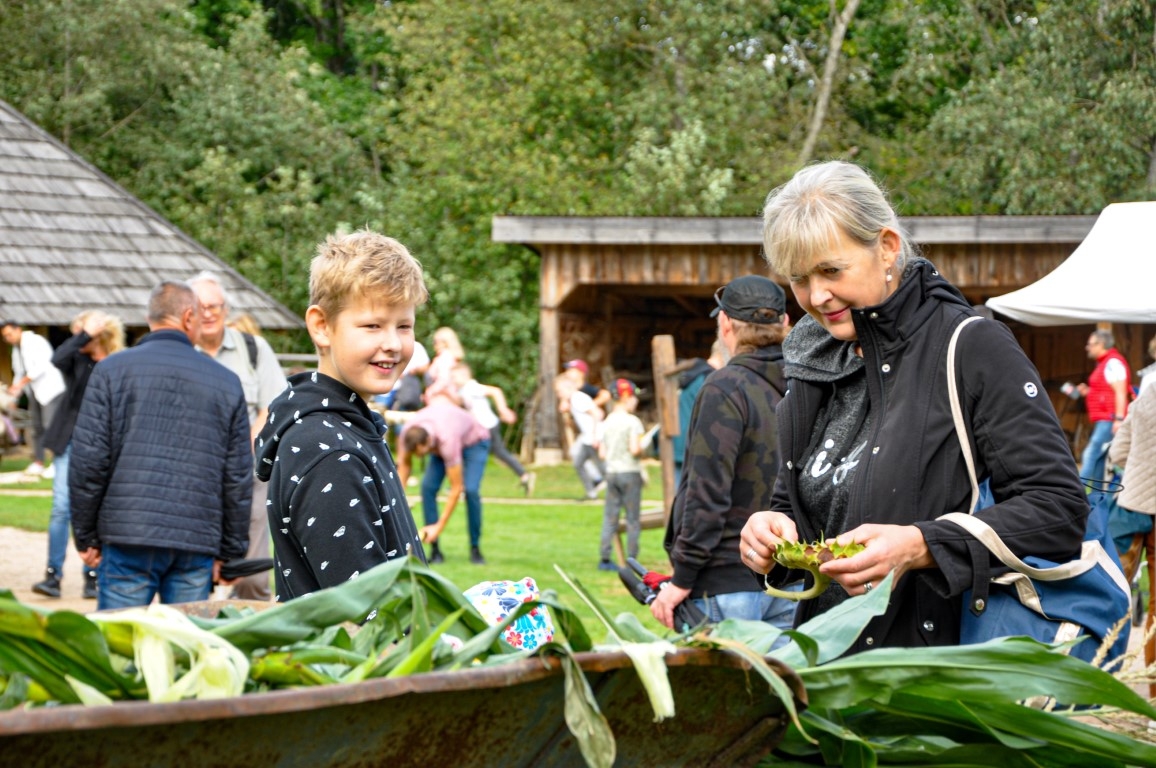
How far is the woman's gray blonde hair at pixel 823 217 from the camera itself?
2627mm

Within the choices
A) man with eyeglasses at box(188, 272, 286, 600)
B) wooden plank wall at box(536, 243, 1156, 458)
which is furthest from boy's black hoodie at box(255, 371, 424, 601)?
wooden plank wall at box(536, 243, 1156, 458)

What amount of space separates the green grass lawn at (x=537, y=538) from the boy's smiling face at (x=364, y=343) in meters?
3.90

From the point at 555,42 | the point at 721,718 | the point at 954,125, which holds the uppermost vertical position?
the point at 555,42

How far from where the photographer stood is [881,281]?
8.75ft

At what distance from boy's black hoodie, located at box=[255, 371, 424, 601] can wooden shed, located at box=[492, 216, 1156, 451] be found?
1465 centimetres

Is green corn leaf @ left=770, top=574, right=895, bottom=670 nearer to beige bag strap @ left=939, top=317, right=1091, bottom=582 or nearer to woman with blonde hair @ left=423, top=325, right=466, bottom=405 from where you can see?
beige bag strap @ left=939, top=317, right=1091, bottom=582

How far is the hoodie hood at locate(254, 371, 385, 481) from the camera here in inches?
107

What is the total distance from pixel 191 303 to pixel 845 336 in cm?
371

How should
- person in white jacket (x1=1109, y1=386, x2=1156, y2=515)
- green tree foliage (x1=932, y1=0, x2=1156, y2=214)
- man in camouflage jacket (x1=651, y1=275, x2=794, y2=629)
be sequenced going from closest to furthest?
man in camouflage jacket (x1=651, y1=275, x2=794, y2=629) < person in white jacket (x1=1109, y1=386, x2=1156, y2=515) < green tree foliage (x1=932, y1=0, x2=1156, y2=214)

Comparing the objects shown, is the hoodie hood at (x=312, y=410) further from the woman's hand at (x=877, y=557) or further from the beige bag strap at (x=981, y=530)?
the beige bag strap at (x=981, y=530)

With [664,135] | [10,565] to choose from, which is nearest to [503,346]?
[664,135]

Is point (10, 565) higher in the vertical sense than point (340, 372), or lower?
lower

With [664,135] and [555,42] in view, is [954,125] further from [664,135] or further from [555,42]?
[555,42]

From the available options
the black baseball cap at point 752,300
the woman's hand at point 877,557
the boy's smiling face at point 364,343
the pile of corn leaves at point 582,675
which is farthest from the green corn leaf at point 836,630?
the black baseball cap at point 752,300
